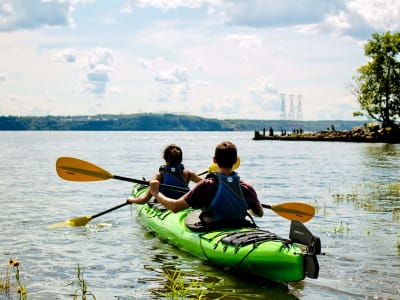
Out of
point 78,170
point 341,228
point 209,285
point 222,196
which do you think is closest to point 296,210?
point 222,196

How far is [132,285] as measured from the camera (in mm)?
7895

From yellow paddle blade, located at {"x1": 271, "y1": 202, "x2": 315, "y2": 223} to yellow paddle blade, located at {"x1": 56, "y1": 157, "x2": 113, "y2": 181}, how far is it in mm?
2999

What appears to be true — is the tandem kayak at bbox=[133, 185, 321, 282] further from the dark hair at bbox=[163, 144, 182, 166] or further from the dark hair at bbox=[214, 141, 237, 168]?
the dark hair at bbox=[163, 144, 182, 166]

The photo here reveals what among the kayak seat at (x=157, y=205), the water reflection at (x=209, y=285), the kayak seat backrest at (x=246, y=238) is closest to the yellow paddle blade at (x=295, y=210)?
the kayak seat backrest at (x=246, y=238)

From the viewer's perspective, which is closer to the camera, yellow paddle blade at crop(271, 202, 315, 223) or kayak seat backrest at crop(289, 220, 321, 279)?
kayak seat backrest at crop(289, 220, 321, 279)

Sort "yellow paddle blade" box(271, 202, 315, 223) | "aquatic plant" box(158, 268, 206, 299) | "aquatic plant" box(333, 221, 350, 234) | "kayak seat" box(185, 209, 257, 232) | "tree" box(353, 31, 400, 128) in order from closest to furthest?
"aquatic plant" box(158, 268, 206, 299) → "kayak seat" box(185, 209, 257, 232) → "yellow paddle blade" box(271, 202, 315, 223) → "aquatic plant" box(333, 221, 350, 234) → "tree" box(353, 31, 400, 128)

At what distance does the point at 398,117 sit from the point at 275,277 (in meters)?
56.4

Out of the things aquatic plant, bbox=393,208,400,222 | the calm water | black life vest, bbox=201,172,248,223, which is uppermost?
black life vest, bbox=201,172,248,223

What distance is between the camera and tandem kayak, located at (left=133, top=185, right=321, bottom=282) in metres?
6.73

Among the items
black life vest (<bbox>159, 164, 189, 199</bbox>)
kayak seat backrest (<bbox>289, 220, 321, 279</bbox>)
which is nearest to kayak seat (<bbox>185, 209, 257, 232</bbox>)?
black life vest (<bbox>159, 164, 189, 199</bbox>)

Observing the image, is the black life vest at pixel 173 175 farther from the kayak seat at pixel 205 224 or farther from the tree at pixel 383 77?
the tree at pixel 383 77

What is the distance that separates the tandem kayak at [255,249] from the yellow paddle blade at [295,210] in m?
1.10

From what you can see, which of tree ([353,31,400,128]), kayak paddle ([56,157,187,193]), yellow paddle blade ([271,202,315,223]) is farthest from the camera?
tree ([353,31,400,128])

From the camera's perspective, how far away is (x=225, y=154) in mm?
7629
